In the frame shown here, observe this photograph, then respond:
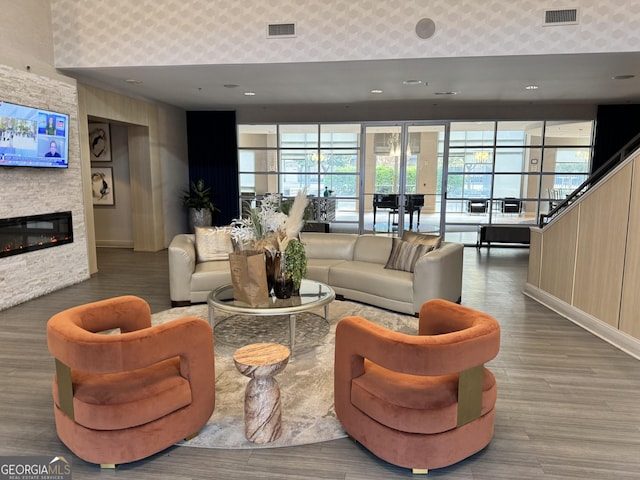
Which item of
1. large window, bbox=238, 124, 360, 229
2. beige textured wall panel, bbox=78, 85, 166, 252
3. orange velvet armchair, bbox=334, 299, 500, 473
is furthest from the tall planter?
orange velvet armchair, bbox=334, 299, 500, 473

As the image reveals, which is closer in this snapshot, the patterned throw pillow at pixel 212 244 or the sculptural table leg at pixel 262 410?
the sculptural table leg at pixel 262 410

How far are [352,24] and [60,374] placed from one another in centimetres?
492

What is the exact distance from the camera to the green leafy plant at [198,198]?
10164 mm

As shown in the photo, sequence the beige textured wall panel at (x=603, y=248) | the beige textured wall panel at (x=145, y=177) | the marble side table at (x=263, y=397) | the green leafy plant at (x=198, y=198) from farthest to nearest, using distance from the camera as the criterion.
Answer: the green leafy plant at (x=198, y=198) → the beige textured wall panel at (x=145, y=177) → the beige textured wall panel at (x=603, y=248) → the marble side table at (x=263, y=397)

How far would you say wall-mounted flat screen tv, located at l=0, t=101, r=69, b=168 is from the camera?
5020 mm

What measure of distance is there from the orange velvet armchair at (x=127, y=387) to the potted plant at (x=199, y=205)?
7763 mm

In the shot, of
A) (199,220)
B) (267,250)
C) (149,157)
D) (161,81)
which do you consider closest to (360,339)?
(267,250)

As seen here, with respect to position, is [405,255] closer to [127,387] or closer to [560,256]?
[560,256]

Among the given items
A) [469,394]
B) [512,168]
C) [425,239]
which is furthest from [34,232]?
[512,168]

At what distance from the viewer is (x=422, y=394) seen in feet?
7.61

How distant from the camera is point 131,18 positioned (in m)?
5.78

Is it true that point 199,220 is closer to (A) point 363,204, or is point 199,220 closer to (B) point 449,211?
(A) point 363,204

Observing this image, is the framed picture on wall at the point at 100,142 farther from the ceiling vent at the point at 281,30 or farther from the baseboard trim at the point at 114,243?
the ceiling vent at the point at 281,30

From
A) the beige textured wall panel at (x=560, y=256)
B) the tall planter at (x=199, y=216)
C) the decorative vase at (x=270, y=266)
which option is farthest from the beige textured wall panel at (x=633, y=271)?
the tall planter at (x=199, y=216)
